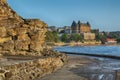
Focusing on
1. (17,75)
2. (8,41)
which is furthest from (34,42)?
(17,75)

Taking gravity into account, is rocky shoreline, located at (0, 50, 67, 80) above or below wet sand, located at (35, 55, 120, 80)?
above

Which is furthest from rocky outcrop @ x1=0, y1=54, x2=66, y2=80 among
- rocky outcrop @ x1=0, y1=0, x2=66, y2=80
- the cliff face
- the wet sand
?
the cliff face

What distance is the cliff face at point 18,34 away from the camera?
1202 inches

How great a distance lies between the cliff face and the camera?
30.5 metres

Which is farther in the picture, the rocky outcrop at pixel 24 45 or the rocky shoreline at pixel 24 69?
the rocky outcrop at pixel 24 45

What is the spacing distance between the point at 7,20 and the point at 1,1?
2355 millimetres

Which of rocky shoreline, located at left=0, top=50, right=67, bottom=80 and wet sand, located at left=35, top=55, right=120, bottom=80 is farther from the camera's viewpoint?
wet sand, located at left=35, top=55, right=120, bottom=80

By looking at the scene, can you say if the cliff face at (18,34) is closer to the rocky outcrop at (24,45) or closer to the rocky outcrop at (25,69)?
the rocky outcrop at (24,45)

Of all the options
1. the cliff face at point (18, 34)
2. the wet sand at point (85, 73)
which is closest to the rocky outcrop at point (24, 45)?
the cliff face at point (18, 34)

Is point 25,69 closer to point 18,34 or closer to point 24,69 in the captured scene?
point 24,69

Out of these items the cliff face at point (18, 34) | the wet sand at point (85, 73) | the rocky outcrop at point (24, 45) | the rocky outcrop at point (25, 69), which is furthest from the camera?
the cliff face at point (18, 34)

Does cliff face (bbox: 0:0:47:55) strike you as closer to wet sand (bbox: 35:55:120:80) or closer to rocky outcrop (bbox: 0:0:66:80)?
rocky outcrop (bbox: 0:0:66:80)

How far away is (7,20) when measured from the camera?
3072cm

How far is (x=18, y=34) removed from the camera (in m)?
32.8
